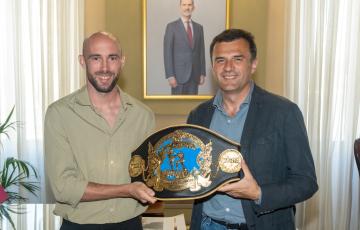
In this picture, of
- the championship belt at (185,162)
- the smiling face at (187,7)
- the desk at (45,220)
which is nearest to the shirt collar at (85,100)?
the championship belt at (185,162)

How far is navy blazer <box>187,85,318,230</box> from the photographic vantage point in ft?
5.83

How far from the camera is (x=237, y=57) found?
6.31ft

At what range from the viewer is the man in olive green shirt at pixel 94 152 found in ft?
6.09

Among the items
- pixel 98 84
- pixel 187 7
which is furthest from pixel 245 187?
pixel 187 7

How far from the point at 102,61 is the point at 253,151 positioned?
762 millimetres

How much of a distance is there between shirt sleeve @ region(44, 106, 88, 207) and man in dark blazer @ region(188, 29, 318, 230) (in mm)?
550

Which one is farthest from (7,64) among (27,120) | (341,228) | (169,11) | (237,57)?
(341,228)

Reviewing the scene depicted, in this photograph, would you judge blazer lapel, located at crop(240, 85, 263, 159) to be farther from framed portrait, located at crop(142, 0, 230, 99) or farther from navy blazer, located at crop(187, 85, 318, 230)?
framed portrait, located at crop(142, 0, 230, 99)

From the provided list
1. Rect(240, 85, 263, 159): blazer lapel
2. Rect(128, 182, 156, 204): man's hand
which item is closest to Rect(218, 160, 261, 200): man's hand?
Rect(240, 85, 263, 159): blazer lapel

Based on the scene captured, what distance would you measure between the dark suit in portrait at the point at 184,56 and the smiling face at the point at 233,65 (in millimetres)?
1722

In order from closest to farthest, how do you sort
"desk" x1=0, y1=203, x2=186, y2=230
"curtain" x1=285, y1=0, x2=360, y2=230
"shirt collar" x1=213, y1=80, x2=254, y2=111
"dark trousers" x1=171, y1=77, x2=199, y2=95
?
"shirt collar" x1=213, y1=80, x2=254, y2=111
"desk" x1=0, y1=203, x2=186, y2=230
"curtain" x1=285, y1=0, x2=360, y2=230
"dark trousers" x1=171, y1=77, x2=199, y2=95

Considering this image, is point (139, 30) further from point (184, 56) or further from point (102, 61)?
point (102, 61)

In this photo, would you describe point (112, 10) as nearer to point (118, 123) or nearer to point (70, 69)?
point (70, 69)

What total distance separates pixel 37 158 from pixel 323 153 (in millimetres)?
2445
